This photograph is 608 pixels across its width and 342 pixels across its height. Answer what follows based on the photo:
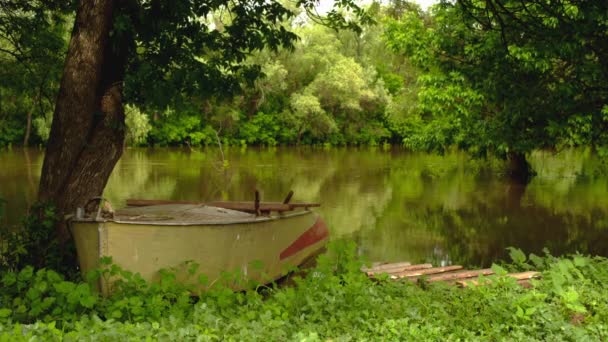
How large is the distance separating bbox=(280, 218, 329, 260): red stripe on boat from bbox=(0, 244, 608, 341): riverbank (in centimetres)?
334

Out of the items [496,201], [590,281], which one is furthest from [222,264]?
[496,201]

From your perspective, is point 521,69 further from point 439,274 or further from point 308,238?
point 439,274

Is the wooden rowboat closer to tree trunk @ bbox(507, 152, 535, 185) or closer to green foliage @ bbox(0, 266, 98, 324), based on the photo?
green foliage @ bbox(0, 266, 98, 324)

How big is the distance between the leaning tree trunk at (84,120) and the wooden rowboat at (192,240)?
0.67m

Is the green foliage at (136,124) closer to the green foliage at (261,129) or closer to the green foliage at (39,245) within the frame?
the green foliage at (261,129)

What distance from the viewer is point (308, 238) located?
1091 centimetres

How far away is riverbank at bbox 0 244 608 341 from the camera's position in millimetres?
4473

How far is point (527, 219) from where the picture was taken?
15820mm

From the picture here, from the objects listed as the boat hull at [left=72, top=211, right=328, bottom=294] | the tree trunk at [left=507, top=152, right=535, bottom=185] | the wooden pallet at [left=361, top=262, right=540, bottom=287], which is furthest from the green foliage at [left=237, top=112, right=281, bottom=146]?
the wooden pallet at [left=361, top=262, right=540, bottom=287]

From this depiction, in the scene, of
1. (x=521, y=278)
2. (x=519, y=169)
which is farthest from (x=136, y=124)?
(x=521, y=278)

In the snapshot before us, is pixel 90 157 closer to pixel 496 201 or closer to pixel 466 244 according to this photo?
pixel 466 244

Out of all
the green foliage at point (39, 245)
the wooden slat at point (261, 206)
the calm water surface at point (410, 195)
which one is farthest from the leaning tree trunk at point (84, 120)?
the calm water surface at point (410, 195)

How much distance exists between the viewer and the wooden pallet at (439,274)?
6465 mm

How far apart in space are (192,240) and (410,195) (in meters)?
14.1
